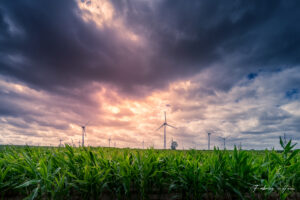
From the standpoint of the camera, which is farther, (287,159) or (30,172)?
(287,159)

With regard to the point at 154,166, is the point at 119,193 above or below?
below

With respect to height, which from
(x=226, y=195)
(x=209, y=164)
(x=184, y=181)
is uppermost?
(x=209, y=164)

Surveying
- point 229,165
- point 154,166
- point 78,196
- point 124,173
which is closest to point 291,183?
point 229,165

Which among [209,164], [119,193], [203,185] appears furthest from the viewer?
[209,164]

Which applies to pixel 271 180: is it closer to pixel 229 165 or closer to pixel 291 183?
pixel 229 165

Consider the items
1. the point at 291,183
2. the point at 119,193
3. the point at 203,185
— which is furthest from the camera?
the point at 291,183

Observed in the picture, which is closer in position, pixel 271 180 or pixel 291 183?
pixel 271 180

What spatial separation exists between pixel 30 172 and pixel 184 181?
2.98 metres

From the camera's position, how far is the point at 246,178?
3.64 meters

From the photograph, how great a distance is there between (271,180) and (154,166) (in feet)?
7.07

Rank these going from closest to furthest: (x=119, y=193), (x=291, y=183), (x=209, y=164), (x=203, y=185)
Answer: (x=119, y=193)
(x=203, y=185)
(x=209, y=164)
(x=291, y=183)

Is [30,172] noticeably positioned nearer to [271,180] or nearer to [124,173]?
[124,173]

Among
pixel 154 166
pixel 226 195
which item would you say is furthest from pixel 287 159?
pixel 154 166

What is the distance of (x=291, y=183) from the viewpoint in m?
4.22
